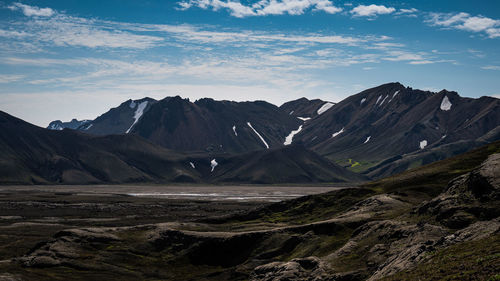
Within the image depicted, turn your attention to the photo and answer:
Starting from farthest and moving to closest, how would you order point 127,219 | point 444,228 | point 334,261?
point 127,219
point 334,261
point 444,228

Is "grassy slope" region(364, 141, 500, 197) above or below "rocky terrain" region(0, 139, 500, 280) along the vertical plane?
above

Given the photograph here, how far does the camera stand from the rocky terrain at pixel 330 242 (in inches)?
2418

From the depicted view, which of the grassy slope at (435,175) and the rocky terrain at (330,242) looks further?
the grassy slope at (435,175)

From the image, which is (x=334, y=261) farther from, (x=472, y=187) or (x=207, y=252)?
(x=207, y=252)

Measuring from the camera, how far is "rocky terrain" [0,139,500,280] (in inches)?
2418

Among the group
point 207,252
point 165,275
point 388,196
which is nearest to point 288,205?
point 388,196

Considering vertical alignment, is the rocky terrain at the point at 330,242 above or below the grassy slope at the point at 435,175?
below

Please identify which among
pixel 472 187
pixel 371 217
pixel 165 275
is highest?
pixel 472 187

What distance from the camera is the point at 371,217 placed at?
4104 inches

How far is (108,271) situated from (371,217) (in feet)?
171

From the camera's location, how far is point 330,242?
317ft

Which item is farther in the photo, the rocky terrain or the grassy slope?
the grassy slope

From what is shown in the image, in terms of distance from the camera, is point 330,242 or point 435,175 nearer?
point 330,242

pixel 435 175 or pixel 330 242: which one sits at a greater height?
pixel 435 175
